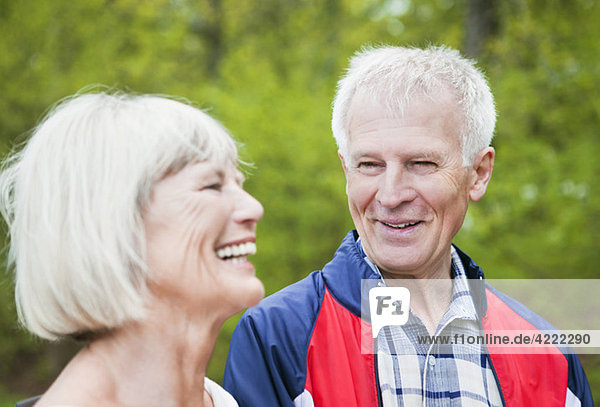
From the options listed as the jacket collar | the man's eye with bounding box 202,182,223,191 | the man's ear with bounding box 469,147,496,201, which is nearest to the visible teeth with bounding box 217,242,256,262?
the man's eye with bounding box 202,182,223,191

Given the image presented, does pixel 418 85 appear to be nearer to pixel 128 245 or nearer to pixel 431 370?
pixel 431 370

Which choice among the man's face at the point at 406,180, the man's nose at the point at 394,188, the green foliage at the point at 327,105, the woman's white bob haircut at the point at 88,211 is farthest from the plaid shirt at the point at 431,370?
the green foliage at the point at 327,105

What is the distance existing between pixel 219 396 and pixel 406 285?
2.76ft

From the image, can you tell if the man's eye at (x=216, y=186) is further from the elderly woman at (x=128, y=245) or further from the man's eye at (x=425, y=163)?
the man's eye at (x=425, y=163)

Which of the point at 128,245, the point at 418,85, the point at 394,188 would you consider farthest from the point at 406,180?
the point at 128,245

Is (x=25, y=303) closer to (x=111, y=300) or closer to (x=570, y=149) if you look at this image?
(x=111, y=300)

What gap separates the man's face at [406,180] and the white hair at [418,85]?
38mm

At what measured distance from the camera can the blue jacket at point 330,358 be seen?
81.0 inches

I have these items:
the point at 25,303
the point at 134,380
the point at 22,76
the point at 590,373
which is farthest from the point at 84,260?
the point at 22,76

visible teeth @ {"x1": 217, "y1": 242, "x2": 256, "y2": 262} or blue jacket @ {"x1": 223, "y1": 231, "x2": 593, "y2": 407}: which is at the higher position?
visible teeth @ {"x1": 217, "y1": 242, "x2": 256, "y2": 262}

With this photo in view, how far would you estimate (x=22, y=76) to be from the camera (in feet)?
23.7

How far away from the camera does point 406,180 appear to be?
7.54ft

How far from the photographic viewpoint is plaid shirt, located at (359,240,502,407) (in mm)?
2096

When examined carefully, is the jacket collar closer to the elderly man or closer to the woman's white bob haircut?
the elderly man
